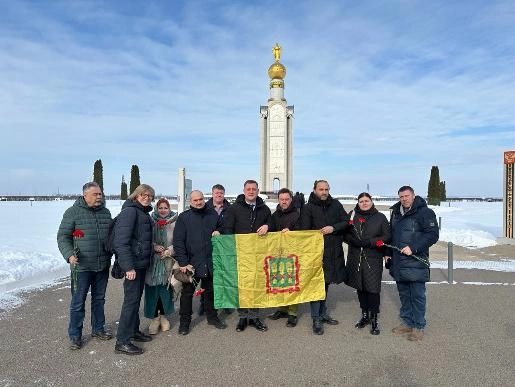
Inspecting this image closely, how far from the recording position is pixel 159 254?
5.74 metres

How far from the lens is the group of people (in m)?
5.11

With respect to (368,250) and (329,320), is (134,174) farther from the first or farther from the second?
(368,250)

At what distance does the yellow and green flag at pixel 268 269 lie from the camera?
5.95 meters

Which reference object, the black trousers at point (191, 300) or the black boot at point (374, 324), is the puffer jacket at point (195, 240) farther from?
the black boot at point (374, 324)

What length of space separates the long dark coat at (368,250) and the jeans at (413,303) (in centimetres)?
40

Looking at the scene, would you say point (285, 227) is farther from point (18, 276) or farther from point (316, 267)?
point (18, 276)

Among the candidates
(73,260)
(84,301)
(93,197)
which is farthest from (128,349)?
(93,197)

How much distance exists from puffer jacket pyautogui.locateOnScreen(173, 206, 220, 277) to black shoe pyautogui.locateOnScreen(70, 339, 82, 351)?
1.63 meters

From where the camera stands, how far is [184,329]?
572 cm

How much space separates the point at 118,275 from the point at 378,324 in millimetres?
3963

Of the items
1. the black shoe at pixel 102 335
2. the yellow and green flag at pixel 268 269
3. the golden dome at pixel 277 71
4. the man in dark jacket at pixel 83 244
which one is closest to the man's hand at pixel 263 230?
the yellow and green flag at pixel 268 269

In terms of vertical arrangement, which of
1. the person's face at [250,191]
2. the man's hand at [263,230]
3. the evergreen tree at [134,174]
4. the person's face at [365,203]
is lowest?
the man's hand at [263,230]

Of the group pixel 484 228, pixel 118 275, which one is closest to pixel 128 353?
pixel 118 275

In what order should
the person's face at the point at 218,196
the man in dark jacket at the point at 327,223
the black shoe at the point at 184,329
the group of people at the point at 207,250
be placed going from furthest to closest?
the person's face at the point at 218,196
the man in dark jacket at the point at 327,223
the black shoe at the point at 184,329
the group of people at the point at 207,250
